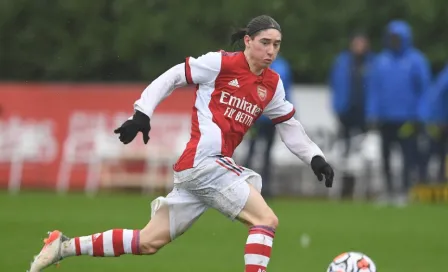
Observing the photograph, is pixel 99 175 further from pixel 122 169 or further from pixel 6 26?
pixel 6 26

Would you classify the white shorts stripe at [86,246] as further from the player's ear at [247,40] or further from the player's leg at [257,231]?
the player's ear at [247,40]

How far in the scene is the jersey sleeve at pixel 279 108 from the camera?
30.6ft

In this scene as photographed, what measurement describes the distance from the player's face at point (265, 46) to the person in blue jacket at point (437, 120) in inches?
413

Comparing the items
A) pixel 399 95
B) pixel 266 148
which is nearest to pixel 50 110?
pixel 266 148

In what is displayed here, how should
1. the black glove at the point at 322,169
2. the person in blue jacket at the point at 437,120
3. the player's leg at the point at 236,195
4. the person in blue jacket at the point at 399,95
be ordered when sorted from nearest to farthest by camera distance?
the player's leg at the point at 236,195 → the black glove at the point at 322,169 → the person in blue jacket at the point at 399,95 → the person in blue jacket at the point at 437,120

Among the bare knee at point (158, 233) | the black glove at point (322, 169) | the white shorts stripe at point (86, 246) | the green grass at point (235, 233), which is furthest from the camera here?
the green grass at point (235, 233)

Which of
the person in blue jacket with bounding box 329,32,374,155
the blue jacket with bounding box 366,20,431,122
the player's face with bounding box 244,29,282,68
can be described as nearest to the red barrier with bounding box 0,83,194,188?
the person in blue jacket with bounding box 329,32,374,155

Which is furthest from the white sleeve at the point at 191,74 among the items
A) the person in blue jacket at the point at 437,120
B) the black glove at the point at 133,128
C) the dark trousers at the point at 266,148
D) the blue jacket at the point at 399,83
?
the person in blue jacket at the point at 437,120

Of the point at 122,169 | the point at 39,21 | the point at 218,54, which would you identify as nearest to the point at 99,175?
the point at 122,169

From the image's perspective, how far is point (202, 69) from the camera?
905 centimetres

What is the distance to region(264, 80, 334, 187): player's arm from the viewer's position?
9.35m

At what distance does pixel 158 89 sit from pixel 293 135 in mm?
1219

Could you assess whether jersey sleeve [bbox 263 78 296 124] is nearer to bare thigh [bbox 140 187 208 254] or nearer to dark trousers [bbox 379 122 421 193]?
bare thigh [bbox 140 187 208 254]

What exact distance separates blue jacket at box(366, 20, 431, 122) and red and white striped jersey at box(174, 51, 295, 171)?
9.98 meters
